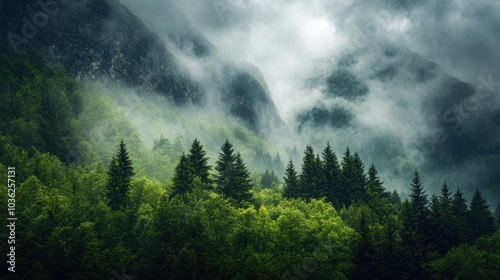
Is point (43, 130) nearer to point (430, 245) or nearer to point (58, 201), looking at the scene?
point (58, 201)

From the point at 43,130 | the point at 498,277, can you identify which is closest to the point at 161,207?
the point at 498,277

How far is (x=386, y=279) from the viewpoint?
64.2 meters

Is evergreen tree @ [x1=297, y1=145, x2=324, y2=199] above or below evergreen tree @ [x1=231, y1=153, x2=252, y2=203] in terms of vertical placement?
above

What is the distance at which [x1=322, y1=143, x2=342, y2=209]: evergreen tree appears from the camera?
8862 cm

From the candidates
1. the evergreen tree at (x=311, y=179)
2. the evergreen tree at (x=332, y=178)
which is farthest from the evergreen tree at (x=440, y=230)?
the evergreen tree at (x=311, y=179)

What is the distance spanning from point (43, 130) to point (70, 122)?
13.2 meters

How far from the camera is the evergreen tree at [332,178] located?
291ft

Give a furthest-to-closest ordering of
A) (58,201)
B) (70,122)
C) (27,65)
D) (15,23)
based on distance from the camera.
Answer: (15,23) < (27,65) < (70,122) < (58,201)

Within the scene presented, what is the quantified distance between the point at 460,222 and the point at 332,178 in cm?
2381

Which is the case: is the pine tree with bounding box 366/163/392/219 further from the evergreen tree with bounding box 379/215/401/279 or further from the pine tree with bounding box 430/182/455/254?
the evergreen tree with bounding box 379/215/401/279

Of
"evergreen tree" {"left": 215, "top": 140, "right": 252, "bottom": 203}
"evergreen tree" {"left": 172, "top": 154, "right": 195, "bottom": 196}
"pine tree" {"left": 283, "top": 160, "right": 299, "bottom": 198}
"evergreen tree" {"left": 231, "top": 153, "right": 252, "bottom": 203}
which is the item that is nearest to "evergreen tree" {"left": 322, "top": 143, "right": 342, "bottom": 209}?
"pine tree" {"left": 283, "top": 160, "right": 299, "bottom": 198}

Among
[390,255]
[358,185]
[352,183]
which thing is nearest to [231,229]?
[390,255]

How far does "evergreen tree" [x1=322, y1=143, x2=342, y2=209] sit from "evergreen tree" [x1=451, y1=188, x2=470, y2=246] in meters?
20.7

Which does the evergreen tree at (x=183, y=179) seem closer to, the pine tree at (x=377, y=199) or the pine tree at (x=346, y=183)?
the pine tree at (x=346, y=183)
